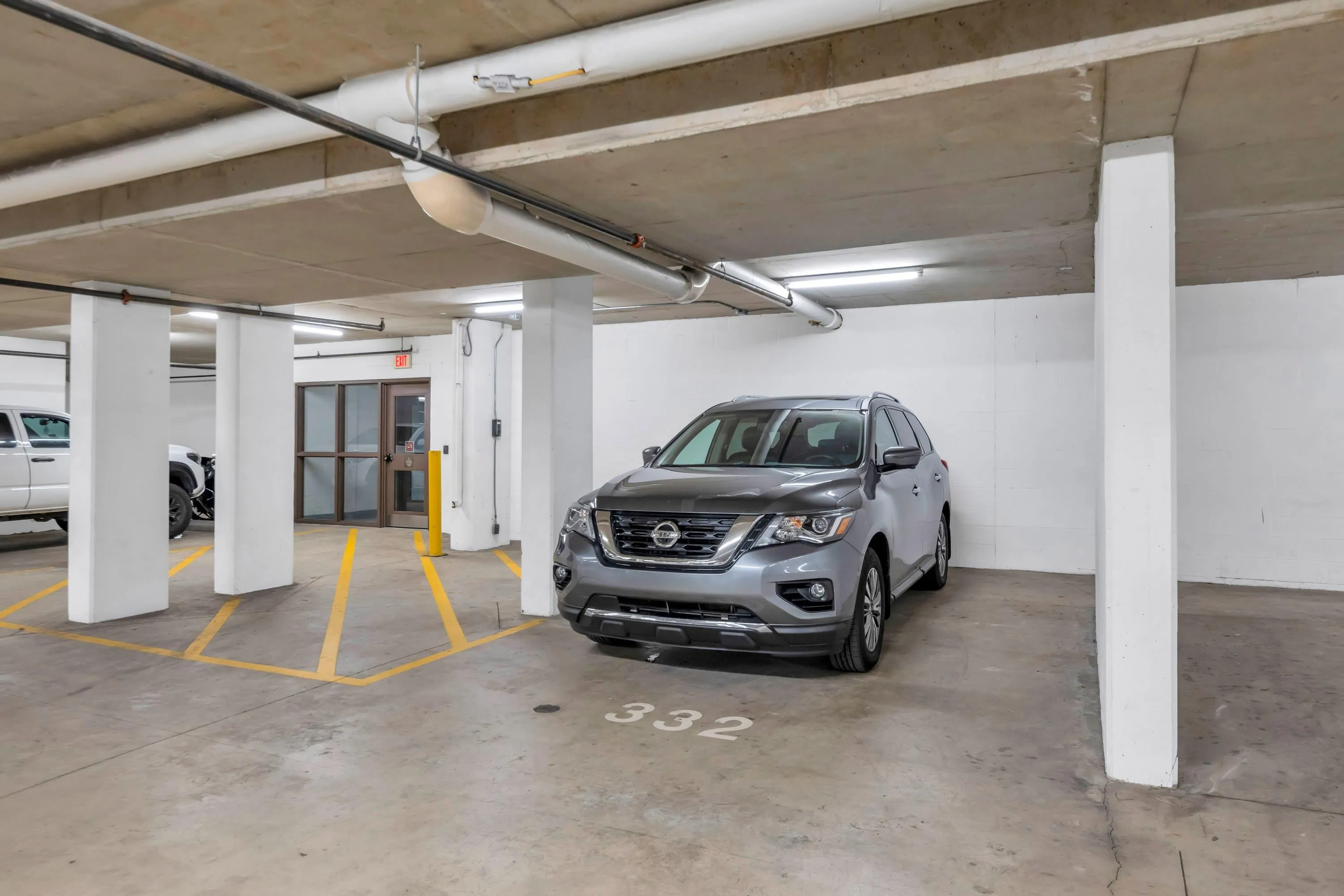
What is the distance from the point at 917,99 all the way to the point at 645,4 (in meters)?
1.05

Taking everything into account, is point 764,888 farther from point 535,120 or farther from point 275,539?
point 275,539

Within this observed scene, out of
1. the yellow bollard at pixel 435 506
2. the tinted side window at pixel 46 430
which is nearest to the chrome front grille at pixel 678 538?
the yellow bollard at pixel 435 506

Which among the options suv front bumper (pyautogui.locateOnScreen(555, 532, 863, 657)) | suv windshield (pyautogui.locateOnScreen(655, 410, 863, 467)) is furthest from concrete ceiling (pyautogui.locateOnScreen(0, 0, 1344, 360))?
suv front bumper (pyautogui.locateOnScreen(555, 532, 863, 657))

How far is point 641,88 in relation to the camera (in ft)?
10.9

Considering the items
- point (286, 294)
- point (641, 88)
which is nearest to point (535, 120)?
point (641, 88)

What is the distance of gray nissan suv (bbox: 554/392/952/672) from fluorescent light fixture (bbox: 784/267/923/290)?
6.63 feet

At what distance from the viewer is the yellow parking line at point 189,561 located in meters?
8.40

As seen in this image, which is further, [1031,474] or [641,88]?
[1031,474]

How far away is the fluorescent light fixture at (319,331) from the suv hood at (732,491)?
248 inches

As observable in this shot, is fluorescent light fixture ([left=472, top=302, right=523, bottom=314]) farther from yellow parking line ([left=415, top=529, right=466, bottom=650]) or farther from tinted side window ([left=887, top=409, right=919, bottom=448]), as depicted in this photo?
tinted side window ([left=887, top=409, right=919, bottom=448])

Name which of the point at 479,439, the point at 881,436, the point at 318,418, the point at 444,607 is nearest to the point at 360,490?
the point at 318,418

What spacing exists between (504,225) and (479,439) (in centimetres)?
637

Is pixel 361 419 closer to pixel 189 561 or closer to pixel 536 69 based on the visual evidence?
pixel 189 561

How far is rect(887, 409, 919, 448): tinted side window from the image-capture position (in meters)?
6.14
